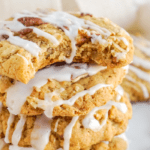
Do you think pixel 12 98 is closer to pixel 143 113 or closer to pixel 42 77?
pixel 42 77

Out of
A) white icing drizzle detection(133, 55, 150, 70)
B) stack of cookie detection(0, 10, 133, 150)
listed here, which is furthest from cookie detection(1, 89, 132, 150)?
white icing drizzle detection(133, 55, 150, 70)

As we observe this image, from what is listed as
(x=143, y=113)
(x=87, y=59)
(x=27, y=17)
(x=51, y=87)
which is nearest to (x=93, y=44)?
(x=87, y=59)

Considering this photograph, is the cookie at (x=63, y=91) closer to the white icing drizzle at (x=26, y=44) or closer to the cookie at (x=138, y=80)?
the white icing drizzle at (x=26, y=44)

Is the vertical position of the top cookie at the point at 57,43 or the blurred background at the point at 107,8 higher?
the top cookie at the point at 57,43

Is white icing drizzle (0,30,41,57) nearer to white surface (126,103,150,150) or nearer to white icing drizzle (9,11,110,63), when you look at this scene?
white icing drizzle (9,11,110,63)

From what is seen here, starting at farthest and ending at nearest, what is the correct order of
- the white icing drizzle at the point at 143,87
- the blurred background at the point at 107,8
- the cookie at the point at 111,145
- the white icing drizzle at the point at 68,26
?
the blurred background at the point at 107,8 < the white icing drizzle at the point at 143,87 < the cookie at the point at 111,145 < the white icing drizzle at the point at 68,26

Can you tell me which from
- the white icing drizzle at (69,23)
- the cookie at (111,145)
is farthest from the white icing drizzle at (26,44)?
the cookie at (111,145)

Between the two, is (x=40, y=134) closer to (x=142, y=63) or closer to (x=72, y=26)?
(x=72, y=26)

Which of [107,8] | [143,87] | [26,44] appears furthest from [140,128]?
[107,8]
